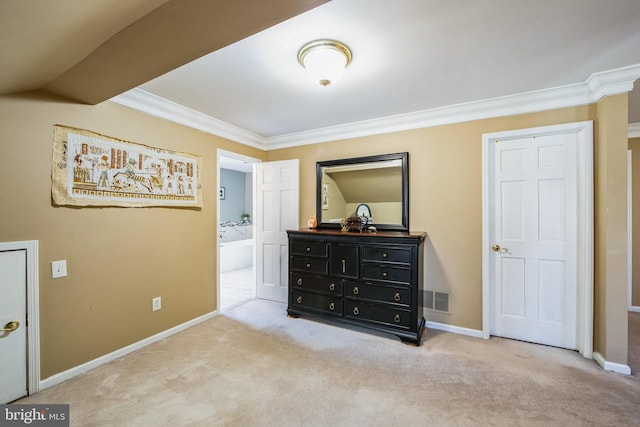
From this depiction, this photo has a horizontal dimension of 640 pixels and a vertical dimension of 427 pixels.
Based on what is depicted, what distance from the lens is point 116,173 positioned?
7.46 ft

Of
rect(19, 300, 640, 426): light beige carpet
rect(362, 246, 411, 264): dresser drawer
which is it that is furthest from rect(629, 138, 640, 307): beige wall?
rect(362, 246, 411, 264): dresser drawer

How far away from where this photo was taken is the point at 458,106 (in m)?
2.68

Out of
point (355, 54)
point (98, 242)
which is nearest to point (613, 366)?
point (355, 54)

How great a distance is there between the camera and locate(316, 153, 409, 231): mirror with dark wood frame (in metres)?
3.05

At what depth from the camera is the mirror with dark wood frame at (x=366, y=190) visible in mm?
3049

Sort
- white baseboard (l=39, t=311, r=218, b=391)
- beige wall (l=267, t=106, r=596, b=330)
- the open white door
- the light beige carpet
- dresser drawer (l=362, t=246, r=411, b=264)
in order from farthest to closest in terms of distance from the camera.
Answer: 1. the open white door
2. beige wall (l=267, t=106, r=596, b=330)
3. dresser drawer (l=362, t=246, r=411, b=264)
4. white baseboard (l=39, t=311, r=218, b=391)
5. the light beige carpet

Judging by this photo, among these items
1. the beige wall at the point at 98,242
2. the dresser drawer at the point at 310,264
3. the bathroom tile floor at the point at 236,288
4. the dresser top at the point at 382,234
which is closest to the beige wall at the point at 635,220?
the dresser top at the point at 382,234

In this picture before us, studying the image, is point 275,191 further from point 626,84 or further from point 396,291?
point 626,84

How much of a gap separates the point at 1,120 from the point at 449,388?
3.57 metres

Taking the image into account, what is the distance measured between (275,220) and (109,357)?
89.5 inches

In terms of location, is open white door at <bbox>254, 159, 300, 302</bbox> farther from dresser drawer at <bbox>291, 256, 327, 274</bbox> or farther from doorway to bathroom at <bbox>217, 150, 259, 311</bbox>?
dresser drawer at <bbox>291, 256, 327, 274</bbox>

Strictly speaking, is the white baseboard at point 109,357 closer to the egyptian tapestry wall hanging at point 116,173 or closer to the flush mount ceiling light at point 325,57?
the egyptian tapestry wall hanging at point 116,173

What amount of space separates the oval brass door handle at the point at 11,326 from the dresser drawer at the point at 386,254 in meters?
2.70

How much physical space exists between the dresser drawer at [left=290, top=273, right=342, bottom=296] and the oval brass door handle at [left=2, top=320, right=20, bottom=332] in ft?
7.30
